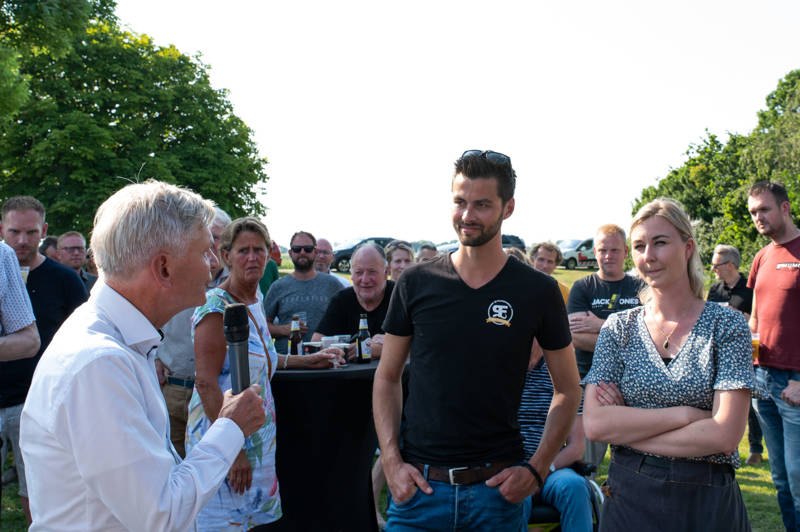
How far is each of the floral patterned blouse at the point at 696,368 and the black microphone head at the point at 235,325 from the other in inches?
64.0

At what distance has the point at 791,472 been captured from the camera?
4.27 metres

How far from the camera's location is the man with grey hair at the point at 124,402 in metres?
1.49

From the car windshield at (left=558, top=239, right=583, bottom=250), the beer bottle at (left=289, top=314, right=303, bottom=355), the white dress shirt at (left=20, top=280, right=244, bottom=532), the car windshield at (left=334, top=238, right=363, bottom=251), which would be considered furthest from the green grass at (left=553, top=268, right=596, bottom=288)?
the white dress shirt at (left=20, top=280, right=244, bottom=532)

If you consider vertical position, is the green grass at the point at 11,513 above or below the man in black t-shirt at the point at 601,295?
below

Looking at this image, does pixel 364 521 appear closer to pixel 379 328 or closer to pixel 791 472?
pixel 379 328

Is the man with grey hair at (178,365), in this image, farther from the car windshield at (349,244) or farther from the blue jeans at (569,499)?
the car windshield at (349,244)

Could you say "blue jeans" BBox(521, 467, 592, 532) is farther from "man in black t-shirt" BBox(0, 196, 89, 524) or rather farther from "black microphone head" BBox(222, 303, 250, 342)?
"man in black t-shirt" BBox(0, 196, 89, 524)

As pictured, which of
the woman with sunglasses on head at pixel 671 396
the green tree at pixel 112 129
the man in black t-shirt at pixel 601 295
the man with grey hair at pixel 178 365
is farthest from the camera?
the green tree at pixel 112 129

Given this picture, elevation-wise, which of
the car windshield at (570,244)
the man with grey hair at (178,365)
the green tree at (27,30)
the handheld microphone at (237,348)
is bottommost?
the man with grey hair at (178,365)

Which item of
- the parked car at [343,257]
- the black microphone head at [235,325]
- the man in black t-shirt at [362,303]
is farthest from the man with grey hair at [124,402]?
the parked car at [343,257]

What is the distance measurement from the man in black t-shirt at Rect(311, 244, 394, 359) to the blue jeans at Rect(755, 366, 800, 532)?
111 inches

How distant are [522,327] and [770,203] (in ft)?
11.3

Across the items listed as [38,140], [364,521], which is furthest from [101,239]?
[38,140]

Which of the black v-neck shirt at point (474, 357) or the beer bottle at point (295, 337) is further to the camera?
the beer bottle at point (295, 337)
